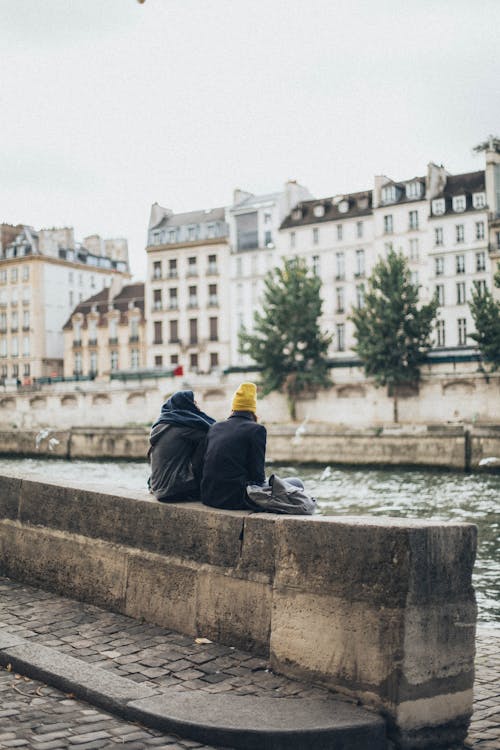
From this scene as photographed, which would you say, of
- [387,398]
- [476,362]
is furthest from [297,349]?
[476,362]

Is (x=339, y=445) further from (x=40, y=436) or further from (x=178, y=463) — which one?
(x=178, y=463)

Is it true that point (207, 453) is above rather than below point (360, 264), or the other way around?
below

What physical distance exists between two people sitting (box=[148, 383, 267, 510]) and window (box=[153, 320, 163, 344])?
67.5 m

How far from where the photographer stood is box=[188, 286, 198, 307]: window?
7250cm

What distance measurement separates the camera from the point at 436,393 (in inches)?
1954

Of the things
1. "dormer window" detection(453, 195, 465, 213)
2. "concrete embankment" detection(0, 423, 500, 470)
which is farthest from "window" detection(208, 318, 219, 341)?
"concrete embankment" detection(0, 423, 500, 470)

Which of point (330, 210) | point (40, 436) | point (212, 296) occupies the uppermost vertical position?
point (330, 210)

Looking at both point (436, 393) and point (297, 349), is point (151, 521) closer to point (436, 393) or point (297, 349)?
point (436, 393)

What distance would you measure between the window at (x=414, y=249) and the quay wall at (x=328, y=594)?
56.9 meters

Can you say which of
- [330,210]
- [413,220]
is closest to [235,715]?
[413,220]

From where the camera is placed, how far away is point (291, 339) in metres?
54.5

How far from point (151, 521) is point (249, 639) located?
1.10m

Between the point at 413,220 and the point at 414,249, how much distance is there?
1916 mm

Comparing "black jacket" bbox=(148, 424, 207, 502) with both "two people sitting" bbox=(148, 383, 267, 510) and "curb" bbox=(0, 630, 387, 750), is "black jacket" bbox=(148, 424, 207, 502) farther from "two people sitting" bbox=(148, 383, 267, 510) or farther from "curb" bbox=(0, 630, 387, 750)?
"curb" bbox=(0, 630, 387, 750)
